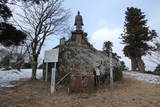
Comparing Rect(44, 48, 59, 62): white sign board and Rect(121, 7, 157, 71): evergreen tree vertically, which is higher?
Rect(121, 7, 157, 71): evergreen tree

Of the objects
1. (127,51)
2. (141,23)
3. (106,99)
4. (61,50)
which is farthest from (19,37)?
(141,23)

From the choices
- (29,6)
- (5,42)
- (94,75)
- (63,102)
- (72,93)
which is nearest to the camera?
(63,102)

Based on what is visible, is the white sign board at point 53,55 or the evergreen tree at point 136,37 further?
the evergreen tree at point 136,37

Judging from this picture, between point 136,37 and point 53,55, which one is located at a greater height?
point 136,37

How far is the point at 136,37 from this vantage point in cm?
2019

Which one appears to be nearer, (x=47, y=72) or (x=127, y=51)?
(x=47, y=72)

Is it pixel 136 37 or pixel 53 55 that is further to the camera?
pixel 136 37

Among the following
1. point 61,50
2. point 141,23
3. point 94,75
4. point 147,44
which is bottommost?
point 94,75

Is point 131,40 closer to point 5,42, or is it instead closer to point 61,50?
point 61,50

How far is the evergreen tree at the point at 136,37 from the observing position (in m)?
19.5

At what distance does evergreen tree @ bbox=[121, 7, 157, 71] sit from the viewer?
19.5 meters

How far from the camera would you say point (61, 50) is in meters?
9.48

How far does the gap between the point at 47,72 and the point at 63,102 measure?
4.11m

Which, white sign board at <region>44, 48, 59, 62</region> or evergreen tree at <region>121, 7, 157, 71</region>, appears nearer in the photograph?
white sign board at <region>44, 48, 59, 62</region>
